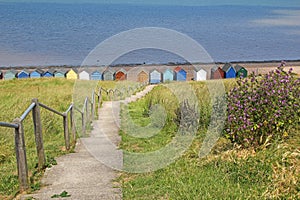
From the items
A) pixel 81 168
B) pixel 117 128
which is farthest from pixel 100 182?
pixel 117 128

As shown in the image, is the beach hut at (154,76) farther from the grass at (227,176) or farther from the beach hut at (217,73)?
the grass at (227,176)

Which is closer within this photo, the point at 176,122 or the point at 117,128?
the point at 176,122

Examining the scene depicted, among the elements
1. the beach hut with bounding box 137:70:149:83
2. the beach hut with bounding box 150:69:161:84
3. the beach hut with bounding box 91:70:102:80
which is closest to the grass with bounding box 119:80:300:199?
the beach hut with bounding box 150:69:161:84

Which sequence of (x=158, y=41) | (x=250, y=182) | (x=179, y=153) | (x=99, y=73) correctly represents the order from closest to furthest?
(x=250, y=182)
(x=179, y=153)
(x=158, y=41)
(x=99, y=73)

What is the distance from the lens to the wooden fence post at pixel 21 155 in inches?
200

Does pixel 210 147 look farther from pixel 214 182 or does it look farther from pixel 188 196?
pixel 188 196

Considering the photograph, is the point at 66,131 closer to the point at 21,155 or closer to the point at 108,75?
the point at 21,155

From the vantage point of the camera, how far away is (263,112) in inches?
240

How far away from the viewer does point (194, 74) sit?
51375 mm

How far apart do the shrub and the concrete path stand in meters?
1.69

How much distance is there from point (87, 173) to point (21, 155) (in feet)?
3.81

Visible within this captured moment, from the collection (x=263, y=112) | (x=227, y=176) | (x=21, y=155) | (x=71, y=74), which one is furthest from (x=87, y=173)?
(x=71, y=74)

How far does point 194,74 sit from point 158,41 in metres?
41.1

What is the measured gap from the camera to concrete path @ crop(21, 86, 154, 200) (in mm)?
5027
